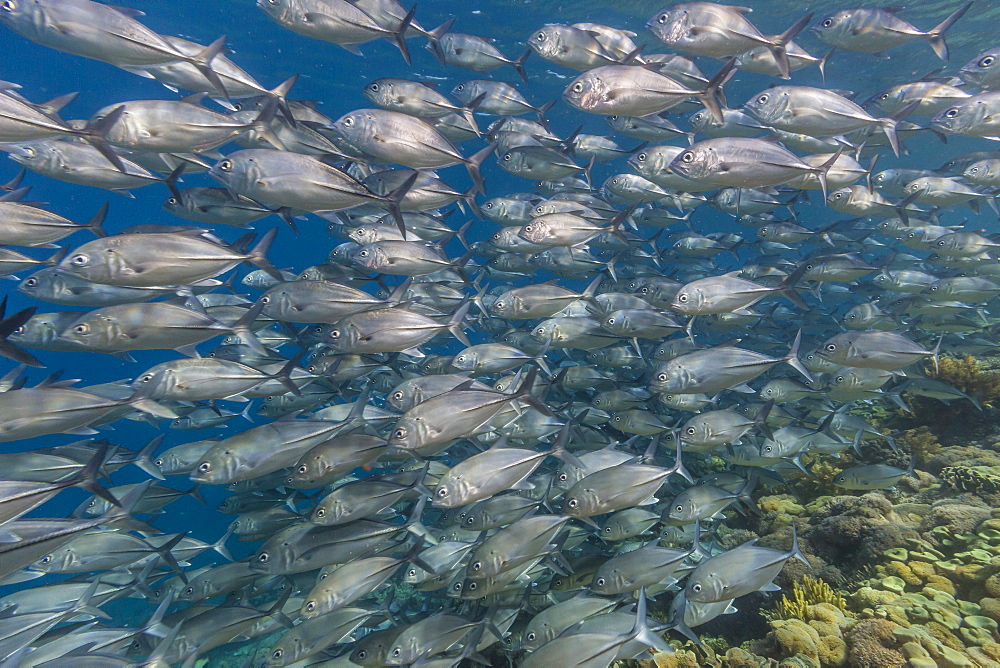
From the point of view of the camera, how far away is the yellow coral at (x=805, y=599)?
12.4ft

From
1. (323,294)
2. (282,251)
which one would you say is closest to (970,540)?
(323,294)

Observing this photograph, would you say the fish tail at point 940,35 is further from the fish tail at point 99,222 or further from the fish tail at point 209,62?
the fish tail at point 99,222

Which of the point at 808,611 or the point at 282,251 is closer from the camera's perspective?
the point at 808,611

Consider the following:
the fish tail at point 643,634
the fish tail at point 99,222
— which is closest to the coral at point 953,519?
the fish tail at point 643,634

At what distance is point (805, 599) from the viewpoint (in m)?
4.03

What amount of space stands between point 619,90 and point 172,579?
21.7 ft

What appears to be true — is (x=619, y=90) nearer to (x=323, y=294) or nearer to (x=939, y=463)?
(x=323, y=294)

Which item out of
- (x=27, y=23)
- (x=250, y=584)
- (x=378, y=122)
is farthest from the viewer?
(x=250, y=584)

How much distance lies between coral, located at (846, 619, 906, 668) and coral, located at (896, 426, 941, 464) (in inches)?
150

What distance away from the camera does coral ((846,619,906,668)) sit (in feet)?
9.93

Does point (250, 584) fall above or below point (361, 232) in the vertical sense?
below

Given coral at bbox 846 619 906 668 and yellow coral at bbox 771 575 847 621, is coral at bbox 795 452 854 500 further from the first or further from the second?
coral at bbox 846 619 906 668

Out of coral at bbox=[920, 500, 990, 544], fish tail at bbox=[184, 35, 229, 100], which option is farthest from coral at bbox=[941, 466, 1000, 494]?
fish tail at bbox=[184, 35, 229, 100]

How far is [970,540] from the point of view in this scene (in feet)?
13.0
